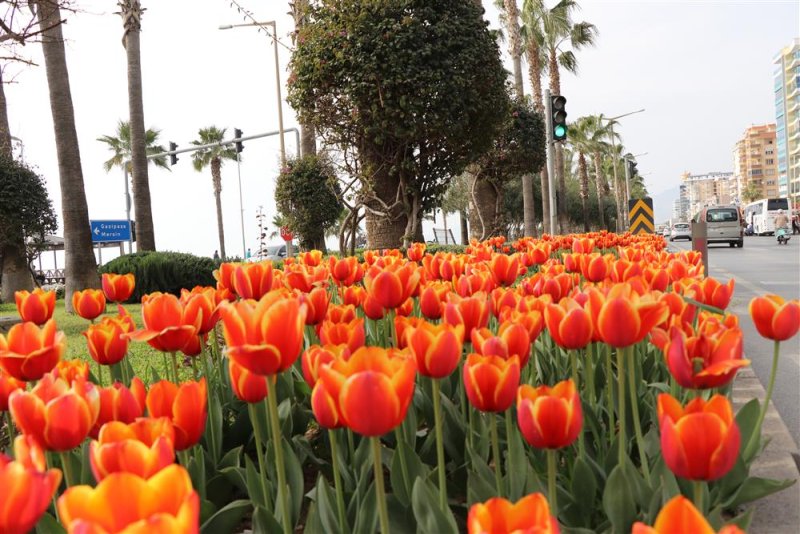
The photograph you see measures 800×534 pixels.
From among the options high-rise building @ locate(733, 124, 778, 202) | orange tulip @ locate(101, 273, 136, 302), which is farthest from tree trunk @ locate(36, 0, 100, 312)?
high-rise building @ locate(733, 124, 778, 202)

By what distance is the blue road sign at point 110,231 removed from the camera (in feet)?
97.3

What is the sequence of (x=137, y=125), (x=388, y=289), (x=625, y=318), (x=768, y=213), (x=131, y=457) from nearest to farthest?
(x=131, y=457) < (x=625, y=318) < (x=388, y=289) < (x=137, y=125) < (x=768, y=213)

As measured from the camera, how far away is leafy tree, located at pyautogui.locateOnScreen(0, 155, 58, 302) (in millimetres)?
14664

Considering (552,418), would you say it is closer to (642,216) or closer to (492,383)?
(492,383)

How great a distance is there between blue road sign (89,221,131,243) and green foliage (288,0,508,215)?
21.4 m

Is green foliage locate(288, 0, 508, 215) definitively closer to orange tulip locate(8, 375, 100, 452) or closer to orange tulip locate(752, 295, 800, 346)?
Answer: orange tulip locate(752, 295, 800, 346)

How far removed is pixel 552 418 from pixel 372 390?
1.26ft

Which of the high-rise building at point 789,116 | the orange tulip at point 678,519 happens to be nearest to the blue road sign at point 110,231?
the orange tulip at point 678,519

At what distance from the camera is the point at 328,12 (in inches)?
407

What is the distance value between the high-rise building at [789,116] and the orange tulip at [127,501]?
132971mm

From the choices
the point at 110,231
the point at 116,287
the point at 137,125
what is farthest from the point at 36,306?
the point at 110,231

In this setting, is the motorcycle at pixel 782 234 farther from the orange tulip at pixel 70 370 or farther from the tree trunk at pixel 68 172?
the orange tulip at pixel 70 370

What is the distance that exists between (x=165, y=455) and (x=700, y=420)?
2.45 ft

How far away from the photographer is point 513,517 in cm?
76
